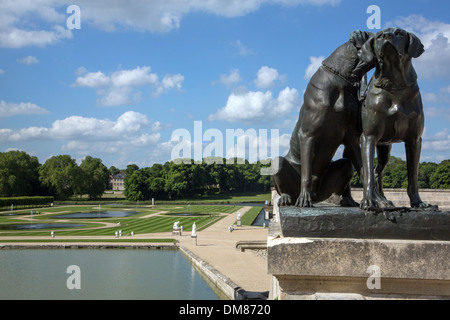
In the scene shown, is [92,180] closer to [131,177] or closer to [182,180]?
[131,177]

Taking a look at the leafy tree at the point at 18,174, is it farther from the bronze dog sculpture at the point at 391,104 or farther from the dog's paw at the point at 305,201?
the bronze dog sculpture at the point at 391,104

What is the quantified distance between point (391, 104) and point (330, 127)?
779mm

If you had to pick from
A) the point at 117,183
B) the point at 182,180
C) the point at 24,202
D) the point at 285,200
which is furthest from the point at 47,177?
the point at 285,200

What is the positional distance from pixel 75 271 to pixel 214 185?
93.1 meters

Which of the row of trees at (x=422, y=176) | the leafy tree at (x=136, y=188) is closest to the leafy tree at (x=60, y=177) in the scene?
the leafy tree at (x=136, y=188)

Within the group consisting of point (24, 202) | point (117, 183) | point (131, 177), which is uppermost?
point (131, 177)

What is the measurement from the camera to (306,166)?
14.8ft

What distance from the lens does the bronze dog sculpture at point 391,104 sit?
3.76 meters

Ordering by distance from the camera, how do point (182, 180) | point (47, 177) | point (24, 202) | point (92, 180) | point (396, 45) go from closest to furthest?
1. point (396, 45)
2. point (24, 202)
3. point (47, 177)
4. point (182, 180)
5. point (92, 180)

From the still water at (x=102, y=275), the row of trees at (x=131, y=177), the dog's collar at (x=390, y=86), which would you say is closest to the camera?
the dog's collar at (x=390, y=86)

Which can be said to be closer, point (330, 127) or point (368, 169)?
point (368, 169)

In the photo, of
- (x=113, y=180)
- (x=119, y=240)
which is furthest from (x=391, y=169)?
(x=113, y=180)

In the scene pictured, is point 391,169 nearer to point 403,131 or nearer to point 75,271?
point 75,271

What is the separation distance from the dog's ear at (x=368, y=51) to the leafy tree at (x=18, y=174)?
8065 cm
